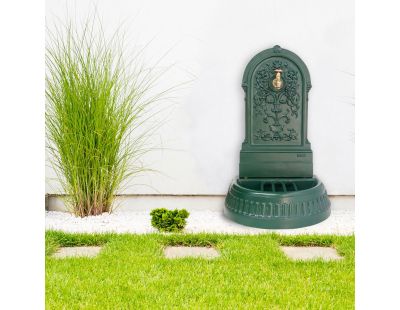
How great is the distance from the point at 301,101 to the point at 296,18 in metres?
0.68

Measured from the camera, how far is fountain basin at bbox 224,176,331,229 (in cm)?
369

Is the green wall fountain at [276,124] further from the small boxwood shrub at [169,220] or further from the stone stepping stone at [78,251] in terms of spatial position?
the stone stepping stone at [78,251]

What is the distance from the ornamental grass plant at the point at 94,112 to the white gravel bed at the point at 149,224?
5.1 inches

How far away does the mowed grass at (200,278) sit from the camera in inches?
94.2

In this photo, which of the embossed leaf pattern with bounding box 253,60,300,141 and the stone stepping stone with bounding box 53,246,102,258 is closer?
the stone stepping stone with bounding box 53,246,102,258

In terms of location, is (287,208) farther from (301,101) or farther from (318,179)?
(301,101)

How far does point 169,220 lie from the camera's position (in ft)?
12.0

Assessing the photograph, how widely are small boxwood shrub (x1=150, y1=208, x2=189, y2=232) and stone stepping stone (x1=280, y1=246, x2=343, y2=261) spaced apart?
2.55ft

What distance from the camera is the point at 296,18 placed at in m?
4.21

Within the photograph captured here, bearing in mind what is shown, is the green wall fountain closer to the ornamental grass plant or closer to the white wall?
the white wall

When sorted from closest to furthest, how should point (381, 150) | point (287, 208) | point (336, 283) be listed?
point (381, 150) → point (336, 283) → point (287, 208)

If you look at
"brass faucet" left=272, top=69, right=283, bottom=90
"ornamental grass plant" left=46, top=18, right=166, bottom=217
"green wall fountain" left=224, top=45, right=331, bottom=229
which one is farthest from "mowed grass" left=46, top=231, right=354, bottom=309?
"brass faucet" left=272, top=69, right=283, bottom=90

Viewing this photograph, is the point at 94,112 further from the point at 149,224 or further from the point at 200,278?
the point at 200,278
